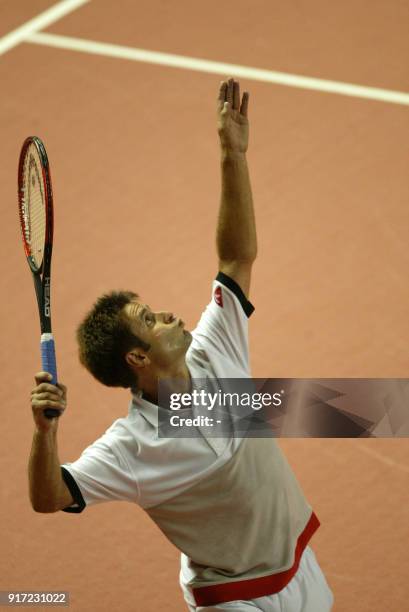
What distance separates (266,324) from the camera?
4.73 meters

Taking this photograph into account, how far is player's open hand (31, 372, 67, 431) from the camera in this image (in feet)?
8.05

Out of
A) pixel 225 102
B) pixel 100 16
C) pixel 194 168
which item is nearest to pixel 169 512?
pixel 225 102

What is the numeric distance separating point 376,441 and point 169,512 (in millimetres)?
1762

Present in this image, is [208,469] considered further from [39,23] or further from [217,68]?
[39,23]

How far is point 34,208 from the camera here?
3139 millimetres

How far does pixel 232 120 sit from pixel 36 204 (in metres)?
0.62

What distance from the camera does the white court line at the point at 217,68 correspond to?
5727 millimetres

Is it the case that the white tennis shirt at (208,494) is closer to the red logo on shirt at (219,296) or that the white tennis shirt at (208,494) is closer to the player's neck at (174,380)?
the player's neck at (174,380)

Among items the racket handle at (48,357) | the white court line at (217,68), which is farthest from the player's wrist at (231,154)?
the white court line at (217,68)

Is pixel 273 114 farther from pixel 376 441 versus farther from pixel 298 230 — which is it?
pixel 376 441

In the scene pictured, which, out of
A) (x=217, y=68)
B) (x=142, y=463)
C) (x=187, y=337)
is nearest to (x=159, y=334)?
(x=187, y=337)

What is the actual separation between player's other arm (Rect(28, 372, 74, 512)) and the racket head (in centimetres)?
51

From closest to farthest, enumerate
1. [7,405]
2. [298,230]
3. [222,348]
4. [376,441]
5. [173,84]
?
[222,348] → [376,441] → [7,405] → [298,230] → [173,84]

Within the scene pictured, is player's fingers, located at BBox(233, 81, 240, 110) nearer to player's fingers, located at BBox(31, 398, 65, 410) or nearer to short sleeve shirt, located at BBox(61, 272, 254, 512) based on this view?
short sleeve shirt, located at BBox(61, 272, 254, 512)
